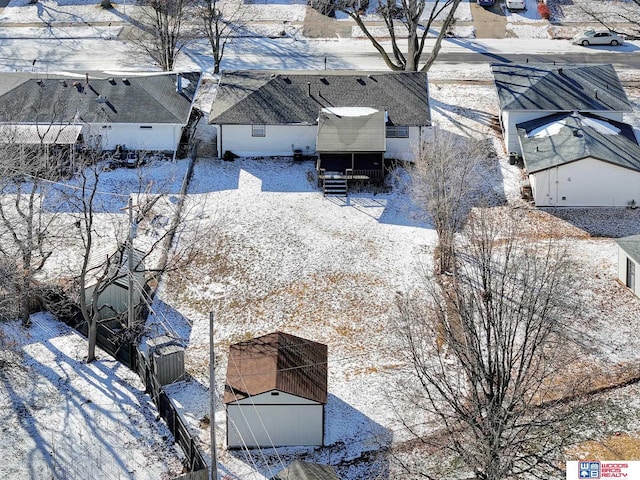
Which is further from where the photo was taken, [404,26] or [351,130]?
[404,26]

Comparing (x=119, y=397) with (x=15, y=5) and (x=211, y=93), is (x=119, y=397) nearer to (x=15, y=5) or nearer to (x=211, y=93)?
(x=211, y=93)

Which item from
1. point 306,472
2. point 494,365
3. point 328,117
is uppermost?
→ point 494,365

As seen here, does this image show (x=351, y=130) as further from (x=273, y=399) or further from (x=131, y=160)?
(x=273, y=399)

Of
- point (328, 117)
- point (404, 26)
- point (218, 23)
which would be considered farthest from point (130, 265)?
point (404, 26)

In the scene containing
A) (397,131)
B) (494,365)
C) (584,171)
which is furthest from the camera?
(397,131)

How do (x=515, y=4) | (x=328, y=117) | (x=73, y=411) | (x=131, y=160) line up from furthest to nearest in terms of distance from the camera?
(x=515, y=4) < (x=328, y=117) < (x=131, y=160) < (x=73, y=411)

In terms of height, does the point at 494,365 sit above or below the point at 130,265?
above

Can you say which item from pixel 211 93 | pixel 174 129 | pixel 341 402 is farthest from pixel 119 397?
pixel 211 93
